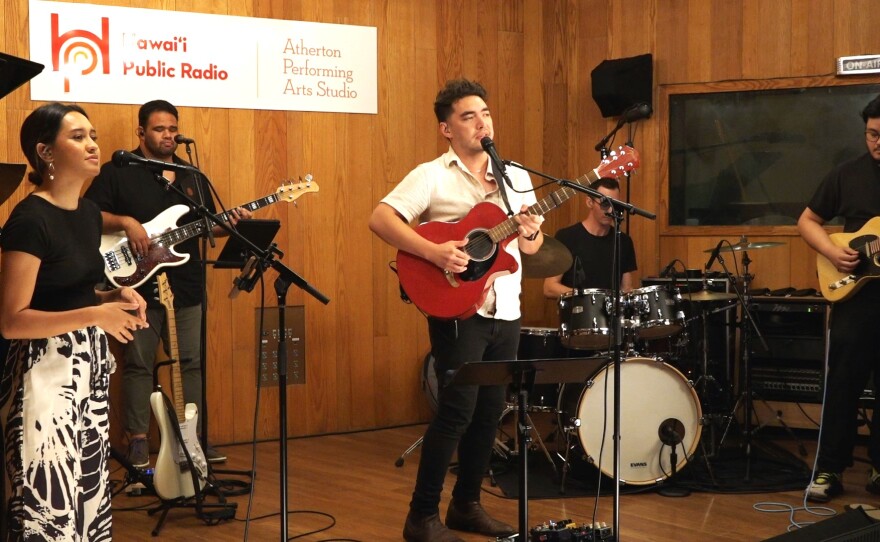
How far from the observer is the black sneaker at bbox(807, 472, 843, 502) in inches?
189

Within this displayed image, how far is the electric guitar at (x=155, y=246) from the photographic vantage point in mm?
4891

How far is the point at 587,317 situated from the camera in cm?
493

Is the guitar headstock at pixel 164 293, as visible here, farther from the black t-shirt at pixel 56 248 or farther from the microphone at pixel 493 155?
the microphone at pixel 493 155

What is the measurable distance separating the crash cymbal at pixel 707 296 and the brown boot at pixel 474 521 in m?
2.00

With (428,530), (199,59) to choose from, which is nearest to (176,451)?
(428,530)

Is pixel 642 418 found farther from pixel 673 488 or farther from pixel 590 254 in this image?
pixel 590 254

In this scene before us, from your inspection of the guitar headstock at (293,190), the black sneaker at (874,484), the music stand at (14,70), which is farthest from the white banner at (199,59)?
the black sneaker at (874,484)

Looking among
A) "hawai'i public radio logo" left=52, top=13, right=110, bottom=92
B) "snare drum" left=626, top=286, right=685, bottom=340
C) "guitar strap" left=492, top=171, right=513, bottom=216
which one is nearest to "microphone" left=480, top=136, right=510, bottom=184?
"guitar strap" left=492, top=171, right=513, bottom=216

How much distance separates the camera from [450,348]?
389 centimetres

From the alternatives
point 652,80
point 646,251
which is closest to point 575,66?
point 652,80

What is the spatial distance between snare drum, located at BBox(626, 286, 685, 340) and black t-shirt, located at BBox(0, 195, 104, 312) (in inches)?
105

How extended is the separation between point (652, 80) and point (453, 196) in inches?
135

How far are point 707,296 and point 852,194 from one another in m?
1.03

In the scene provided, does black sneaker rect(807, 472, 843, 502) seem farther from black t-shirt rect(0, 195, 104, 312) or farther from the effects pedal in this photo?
black t-shirt rect(0, 195, 104, 312)
